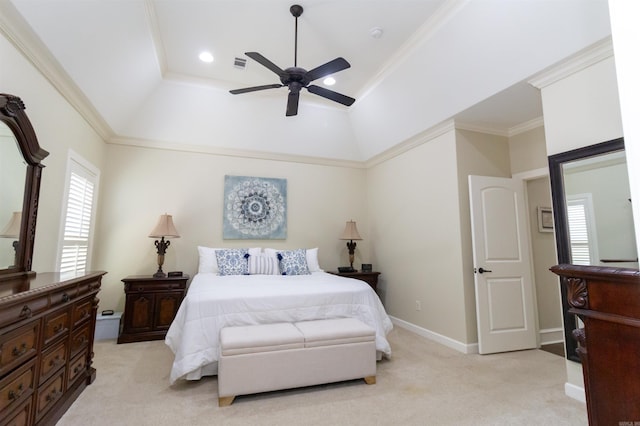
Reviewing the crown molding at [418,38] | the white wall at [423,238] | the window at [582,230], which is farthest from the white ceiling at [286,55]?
the window at [582,230]

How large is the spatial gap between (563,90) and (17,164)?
4.39 metres

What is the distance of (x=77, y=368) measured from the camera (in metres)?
2.40

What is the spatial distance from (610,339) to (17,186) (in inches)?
136

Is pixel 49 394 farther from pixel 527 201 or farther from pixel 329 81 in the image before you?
pixel 527 201

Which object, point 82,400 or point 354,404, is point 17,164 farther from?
point 354,404

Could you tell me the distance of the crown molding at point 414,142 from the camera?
3.88 meters

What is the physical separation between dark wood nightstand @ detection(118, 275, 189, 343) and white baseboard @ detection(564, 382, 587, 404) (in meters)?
4.17

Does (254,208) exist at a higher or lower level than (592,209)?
higher

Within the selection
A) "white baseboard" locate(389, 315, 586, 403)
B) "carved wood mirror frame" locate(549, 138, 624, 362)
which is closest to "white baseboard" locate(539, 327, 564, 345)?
"white baseboard" locate(389, 315, 586, 403)

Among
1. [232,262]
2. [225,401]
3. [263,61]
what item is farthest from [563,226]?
[232,262]

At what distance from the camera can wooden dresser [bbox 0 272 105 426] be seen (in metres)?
1.50

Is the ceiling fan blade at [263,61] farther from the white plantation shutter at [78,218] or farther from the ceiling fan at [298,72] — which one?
the white plantation shutter at [78,218]

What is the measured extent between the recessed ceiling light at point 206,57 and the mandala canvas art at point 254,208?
179 cm

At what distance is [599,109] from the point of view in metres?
2.38
